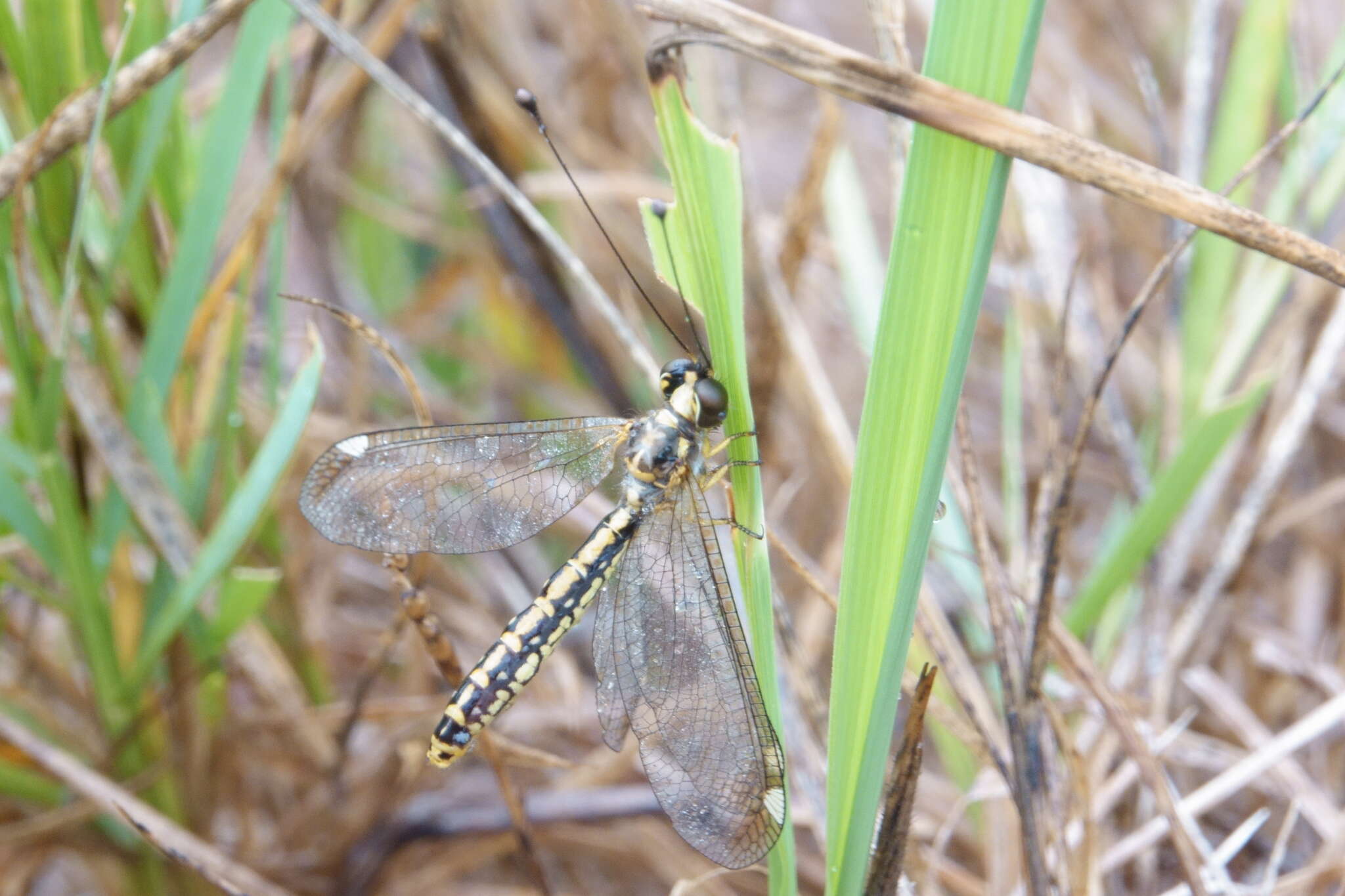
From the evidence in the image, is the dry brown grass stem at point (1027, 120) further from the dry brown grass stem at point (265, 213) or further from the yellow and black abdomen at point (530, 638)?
the dry brown grass stem at point (265, 213)

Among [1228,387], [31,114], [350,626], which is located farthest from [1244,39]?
[350,626]

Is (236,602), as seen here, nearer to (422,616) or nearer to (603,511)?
(422,616)

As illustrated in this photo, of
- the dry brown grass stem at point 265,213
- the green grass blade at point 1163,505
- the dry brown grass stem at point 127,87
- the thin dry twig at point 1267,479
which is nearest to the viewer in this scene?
the dry brown grass stem at point 127,87

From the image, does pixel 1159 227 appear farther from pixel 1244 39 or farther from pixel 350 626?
pixel 350 626

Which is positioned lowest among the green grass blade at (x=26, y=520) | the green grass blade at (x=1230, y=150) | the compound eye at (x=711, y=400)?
the green grass blade at (x=26, y=520)

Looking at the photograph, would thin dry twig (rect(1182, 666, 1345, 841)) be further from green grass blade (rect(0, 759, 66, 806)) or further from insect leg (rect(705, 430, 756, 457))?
green grass blade (rect(0, 759, 66, 806))

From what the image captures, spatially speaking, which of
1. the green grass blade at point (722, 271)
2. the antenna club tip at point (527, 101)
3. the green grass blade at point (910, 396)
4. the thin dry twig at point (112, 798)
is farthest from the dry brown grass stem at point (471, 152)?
the thin dry twig at point (112, 798)
